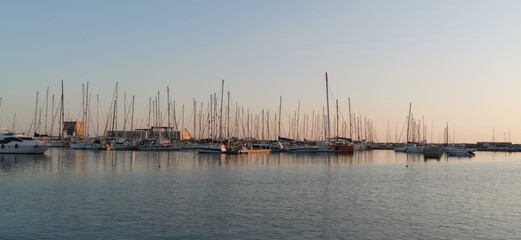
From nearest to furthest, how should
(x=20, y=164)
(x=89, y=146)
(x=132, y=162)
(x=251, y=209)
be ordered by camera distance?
1. (x=251, y=209)
2. (x=20, y=164)
3. (x=132, y=162)
4. (x=89, y=146)

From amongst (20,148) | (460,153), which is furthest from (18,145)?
(460,153)

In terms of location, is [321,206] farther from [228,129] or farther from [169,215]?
[228,129]

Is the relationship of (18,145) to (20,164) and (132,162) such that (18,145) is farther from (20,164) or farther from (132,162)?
(132,162)

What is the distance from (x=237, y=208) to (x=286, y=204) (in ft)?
11.8

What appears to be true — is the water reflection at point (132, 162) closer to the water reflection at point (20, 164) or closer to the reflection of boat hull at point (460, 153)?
the water reflection at point (20, 164)

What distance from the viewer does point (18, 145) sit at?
93062mm

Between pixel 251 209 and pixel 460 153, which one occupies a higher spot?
pixel 460 153

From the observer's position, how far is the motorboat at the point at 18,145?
306ft

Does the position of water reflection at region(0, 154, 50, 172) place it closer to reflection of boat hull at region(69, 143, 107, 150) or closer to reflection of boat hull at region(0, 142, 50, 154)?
reflection of boat hull at region(0, 142, 50, 154)

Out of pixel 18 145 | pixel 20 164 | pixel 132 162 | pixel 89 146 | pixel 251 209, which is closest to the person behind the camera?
pixel 251 209

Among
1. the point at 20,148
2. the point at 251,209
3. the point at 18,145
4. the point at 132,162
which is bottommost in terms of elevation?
the point at 251,209

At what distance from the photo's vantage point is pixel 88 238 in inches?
883

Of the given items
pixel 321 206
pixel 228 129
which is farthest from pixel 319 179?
pixel 228 129

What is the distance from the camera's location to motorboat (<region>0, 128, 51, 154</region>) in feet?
306
